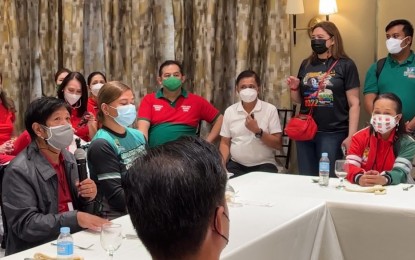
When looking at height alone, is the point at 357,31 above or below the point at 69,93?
above

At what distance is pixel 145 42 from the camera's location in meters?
4.84

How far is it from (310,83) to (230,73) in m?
0.92

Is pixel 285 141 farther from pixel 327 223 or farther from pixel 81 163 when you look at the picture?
pixel 81 163

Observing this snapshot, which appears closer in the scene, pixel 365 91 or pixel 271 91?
pixel 365 91

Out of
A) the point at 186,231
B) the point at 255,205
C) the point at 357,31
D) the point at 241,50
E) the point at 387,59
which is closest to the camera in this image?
the point at 186,231

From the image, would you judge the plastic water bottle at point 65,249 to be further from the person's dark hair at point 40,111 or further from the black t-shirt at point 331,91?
the black t-shirt at point 331,91

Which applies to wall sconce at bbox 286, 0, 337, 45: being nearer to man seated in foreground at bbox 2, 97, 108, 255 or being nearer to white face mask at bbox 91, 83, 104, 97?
white face mask at bbox 91, 83, 104, 97

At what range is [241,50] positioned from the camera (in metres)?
4.48

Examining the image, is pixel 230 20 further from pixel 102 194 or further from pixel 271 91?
pixel 102 194

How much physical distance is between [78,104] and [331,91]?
6.06 ft

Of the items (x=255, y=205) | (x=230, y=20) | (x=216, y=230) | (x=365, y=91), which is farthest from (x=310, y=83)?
(x=216, y=230)

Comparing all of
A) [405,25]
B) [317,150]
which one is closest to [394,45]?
[405,25]

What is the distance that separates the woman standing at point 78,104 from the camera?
4090 millimetres

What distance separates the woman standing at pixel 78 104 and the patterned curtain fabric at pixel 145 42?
0.80 meters
